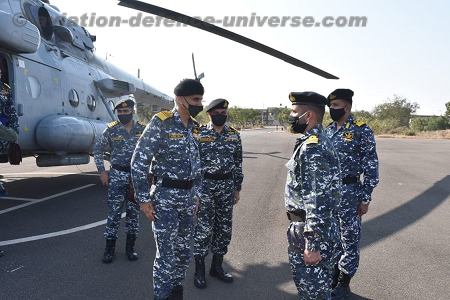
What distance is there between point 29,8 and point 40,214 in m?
3.76

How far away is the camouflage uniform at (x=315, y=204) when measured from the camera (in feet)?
6.50

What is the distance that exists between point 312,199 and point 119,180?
2591 mm

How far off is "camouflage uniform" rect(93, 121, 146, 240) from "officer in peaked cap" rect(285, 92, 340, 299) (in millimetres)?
2257

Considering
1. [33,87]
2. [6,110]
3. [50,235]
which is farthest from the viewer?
[33,87]

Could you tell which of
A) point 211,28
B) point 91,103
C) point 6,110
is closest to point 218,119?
point 211,28

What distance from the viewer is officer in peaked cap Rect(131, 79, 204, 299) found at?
249cm

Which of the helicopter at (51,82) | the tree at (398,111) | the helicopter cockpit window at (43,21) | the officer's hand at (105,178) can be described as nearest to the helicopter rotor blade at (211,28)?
the officer's hand at (105,178)

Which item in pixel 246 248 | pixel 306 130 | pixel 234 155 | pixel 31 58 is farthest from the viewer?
pixel 31 58

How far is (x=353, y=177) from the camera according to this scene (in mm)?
3168

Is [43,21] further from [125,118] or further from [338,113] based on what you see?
[338,113]

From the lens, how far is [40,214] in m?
5.04

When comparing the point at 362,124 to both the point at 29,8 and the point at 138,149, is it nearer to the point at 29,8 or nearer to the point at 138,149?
the point at 138,149

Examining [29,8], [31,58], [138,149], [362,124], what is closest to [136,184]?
[138,149]

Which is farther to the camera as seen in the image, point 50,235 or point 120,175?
point 50,235
